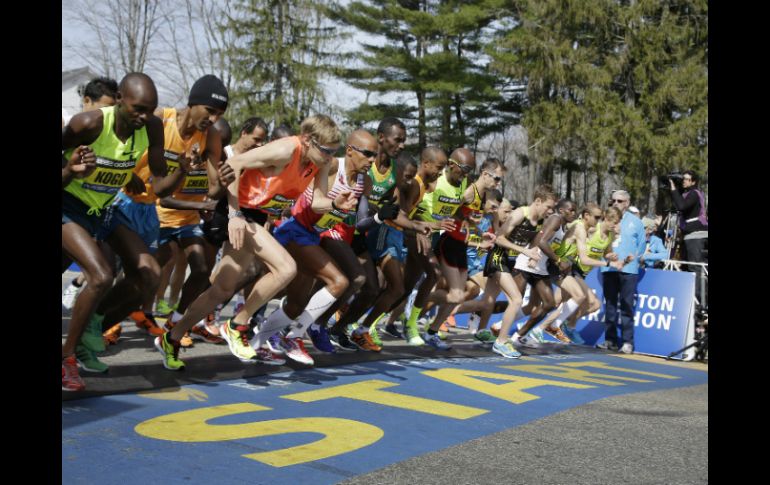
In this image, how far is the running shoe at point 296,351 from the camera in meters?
6.61

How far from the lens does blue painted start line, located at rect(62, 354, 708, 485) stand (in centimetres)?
363

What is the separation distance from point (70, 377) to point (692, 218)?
923cm

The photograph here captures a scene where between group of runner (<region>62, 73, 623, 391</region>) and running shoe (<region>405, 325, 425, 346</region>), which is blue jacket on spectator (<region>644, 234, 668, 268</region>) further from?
running shoe (<region>405, 325, 425, 346</region>)

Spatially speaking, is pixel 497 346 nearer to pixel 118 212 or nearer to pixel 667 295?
pixel 667 295

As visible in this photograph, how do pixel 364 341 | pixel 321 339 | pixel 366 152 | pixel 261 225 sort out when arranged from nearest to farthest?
pixel 261 225 < pixel 366 152 < pixel 321 339 < pixel 364 341

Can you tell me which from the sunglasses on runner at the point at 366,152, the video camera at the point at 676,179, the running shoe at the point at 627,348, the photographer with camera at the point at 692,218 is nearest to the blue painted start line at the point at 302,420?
the sunglasses on runner at the point at 366,152

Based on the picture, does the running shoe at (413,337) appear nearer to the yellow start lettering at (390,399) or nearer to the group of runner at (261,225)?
the group of runner at (261,225)

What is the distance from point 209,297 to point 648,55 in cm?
2621

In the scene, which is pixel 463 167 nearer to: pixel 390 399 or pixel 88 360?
pixel 390 399

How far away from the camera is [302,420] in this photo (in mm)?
4734

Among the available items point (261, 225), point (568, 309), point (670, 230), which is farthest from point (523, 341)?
point (261, 225)

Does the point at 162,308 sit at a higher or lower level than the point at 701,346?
higher

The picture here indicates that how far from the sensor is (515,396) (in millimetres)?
6246
